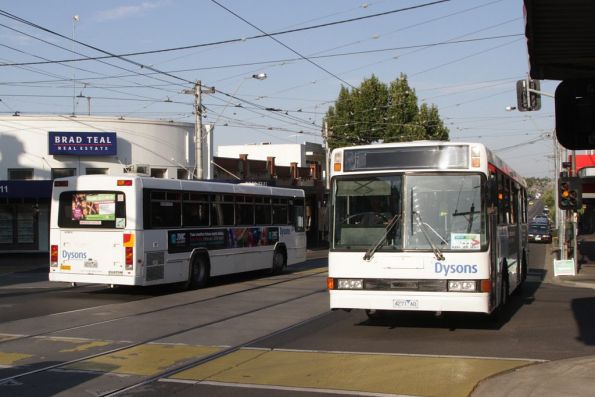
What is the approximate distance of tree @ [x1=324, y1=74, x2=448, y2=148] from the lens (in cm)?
5775

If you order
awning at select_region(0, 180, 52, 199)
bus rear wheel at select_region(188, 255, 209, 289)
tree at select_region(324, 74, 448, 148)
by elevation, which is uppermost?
tree at select_region(324, 74, 448, 148)

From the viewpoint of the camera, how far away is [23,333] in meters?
11.2

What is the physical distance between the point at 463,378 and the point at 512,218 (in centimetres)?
750

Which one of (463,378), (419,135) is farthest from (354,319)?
(419,135)

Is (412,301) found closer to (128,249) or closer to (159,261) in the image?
(128,249)

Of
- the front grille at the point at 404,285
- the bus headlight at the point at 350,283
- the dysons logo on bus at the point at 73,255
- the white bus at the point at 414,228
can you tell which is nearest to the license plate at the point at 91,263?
the dysons logo on bus at the point at 73,255

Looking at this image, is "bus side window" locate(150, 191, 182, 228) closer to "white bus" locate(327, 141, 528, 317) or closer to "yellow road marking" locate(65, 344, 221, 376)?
"white bus" locate(327, 141, 528, 317)

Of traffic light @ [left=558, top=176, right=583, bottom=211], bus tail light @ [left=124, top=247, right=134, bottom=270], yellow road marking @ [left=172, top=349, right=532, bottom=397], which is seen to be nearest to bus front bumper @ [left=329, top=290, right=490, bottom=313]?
yellow road marking @ [left=172, top=349, right=532, bottom=397]

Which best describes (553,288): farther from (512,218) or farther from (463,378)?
(463,378)

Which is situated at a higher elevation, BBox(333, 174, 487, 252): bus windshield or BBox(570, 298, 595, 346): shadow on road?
BBox(333, 174, 487, 252): bus windshield

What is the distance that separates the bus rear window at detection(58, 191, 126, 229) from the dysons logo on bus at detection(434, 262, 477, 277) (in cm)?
871

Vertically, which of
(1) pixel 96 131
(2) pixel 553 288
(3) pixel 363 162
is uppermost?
(1) pixel 96 131

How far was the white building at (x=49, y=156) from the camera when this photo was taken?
108 ft

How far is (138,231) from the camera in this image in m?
16.2
